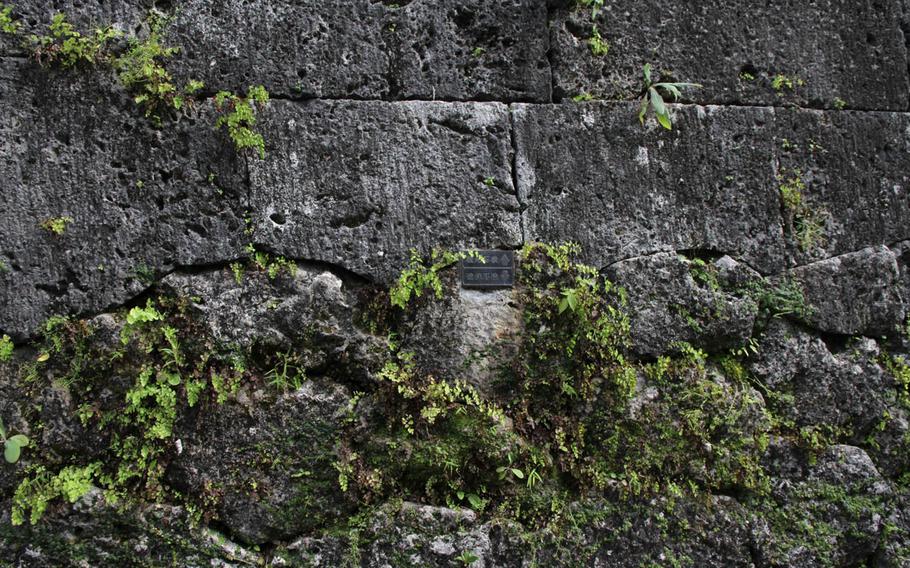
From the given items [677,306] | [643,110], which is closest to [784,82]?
[643,110]

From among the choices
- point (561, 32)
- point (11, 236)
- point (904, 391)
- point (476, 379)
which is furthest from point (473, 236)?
point (904, 391)

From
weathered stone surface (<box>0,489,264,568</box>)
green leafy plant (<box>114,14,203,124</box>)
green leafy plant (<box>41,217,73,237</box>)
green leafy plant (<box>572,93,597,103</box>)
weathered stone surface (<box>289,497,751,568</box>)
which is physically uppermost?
green leafy plant (<box>114,14,203,124</box>)

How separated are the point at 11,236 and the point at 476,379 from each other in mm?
2010

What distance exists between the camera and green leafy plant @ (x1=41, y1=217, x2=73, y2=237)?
2693 millimetres

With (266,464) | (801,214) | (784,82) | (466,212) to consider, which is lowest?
(266,464)

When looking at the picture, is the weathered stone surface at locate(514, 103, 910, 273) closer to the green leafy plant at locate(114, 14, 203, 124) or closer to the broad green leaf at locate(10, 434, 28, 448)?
the green leafy plant at locate(114, 14, 203, 124)

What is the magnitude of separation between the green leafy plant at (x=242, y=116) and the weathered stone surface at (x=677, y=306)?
1676 millimetres

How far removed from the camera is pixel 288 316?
2.78 m

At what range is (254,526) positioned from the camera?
A: 2.68 meters

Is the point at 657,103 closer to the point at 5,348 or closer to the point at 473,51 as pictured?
the point at 473,51

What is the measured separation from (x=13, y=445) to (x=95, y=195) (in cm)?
103

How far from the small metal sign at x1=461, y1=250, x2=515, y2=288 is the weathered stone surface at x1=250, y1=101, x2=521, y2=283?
56 millimetres

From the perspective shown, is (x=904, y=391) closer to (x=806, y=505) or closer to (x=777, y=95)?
(x=806, y=505)

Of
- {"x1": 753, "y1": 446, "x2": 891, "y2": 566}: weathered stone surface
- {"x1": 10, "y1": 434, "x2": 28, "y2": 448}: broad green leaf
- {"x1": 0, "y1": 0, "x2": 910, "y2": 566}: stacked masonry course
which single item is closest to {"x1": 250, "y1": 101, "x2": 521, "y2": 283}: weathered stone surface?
{"x1": 0, "y1": 0, "x2": 910, "y2": 566}: stacked masonry course
